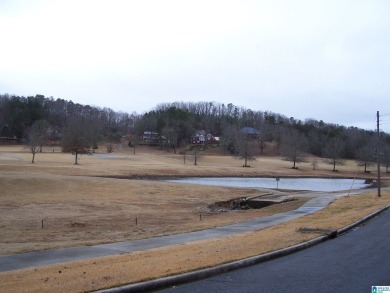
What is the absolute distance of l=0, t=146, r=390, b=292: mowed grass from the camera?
8.95m

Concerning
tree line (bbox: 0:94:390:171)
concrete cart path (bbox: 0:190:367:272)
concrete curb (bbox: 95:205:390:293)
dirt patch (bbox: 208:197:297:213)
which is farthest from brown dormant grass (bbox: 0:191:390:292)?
tree line (bbox: 0:94:390:171)

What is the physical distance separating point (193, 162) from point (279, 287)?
100m

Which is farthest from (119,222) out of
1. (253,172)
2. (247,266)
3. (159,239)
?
(253,172)

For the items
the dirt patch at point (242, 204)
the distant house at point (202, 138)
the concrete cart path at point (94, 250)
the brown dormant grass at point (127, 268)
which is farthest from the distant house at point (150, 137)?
the brown dormant grass at point (127, 268)

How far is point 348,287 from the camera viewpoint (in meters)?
7.86

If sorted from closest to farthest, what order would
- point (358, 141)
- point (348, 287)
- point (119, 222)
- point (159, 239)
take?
point (348, 287)
point (159, 239)
point (119, 222)
point (358, 141)

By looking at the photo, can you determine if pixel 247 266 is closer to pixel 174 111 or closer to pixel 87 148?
pixel 87 148

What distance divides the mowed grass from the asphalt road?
2.68 ft

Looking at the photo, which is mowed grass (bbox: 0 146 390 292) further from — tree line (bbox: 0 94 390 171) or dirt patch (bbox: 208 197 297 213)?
tree line (bbox: 0 94 390 171)

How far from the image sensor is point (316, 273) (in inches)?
360

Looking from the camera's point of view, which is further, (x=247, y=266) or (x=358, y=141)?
(x=358, y=141)

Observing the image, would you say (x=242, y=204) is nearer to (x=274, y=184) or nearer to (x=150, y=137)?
(x=274, y=184)

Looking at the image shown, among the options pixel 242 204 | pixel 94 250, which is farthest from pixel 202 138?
pixel 94 250

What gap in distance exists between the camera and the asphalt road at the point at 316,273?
8.00 metres
